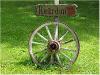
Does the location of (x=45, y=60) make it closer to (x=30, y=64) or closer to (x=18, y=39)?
(x=30, y=64)

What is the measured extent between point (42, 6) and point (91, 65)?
2.12 meters

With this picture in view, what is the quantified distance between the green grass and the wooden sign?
133 centimetres

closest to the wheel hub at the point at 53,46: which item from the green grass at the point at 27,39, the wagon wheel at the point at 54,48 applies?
the wagon wheel at the point at 54,48

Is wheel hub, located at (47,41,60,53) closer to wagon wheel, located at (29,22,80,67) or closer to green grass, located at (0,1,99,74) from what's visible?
wagon wheel, located at (29,22,80,67)

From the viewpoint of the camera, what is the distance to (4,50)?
8.03 m

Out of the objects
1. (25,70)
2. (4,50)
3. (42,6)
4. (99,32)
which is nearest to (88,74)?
(25,70)

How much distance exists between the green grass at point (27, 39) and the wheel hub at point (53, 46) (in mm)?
466

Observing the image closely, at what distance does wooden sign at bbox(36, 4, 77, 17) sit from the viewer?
578cm

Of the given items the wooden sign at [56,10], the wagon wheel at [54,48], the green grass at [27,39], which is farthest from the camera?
the green grass at [27,39]

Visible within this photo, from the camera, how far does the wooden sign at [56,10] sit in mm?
5781

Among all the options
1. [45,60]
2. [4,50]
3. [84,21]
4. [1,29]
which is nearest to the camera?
[45,60]

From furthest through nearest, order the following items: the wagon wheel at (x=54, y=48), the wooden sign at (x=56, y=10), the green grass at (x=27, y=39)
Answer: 1. the green grass at (x=27, y=39)
2. the wagon wheel at (x=54, y=48)
3. the wooden sign at (x=56, y=10)

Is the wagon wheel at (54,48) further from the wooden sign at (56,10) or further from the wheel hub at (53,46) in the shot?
the wooden sign at (56,10)

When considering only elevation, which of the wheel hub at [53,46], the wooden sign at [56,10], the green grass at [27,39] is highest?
the wooden sign at [56,10]
